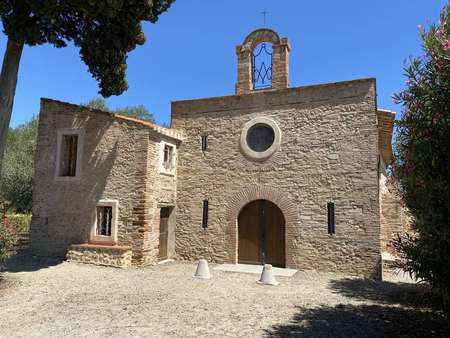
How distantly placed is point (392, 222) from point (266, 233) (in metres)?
4.11

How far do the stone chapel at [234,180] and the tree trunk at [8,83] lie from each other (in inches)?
109

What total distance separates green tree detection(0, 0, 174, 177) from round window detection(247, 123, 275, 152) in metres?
4.50

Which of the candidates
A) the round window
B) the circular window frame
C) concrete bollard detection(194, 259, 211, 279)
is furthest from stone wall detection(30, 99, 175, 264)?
Result: the round window

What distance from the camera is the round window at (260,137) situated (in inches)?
432

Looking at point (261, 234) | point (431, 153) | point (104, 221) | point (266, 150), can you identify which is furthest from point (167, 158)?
point (431, 153)

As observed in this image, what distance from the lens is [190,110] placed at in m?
12.1

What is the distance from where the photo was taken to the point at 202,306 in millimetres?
6352

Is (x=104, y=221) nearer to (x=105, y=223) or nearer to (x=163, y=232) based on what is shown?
(x=105, y=223)

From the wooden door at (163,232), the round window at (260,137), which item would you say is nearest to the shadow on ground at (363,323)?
the round window at (260,137)

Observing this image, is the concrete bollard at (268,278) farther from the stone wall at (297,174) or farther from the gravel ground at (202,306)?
the stone wall at (297,174)

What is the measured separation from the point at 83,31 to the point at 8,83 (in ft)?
8.41

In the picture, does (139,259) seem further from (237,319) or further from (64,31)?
(64,31)

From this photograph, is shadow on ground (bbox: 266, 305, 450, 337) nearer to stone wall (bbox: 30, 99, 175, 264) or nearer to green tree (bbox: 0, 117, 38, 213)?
stone wall (bbox: 30, 99, 175, 264)

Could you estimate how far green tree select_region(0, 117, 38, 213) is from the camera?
1914 cm
